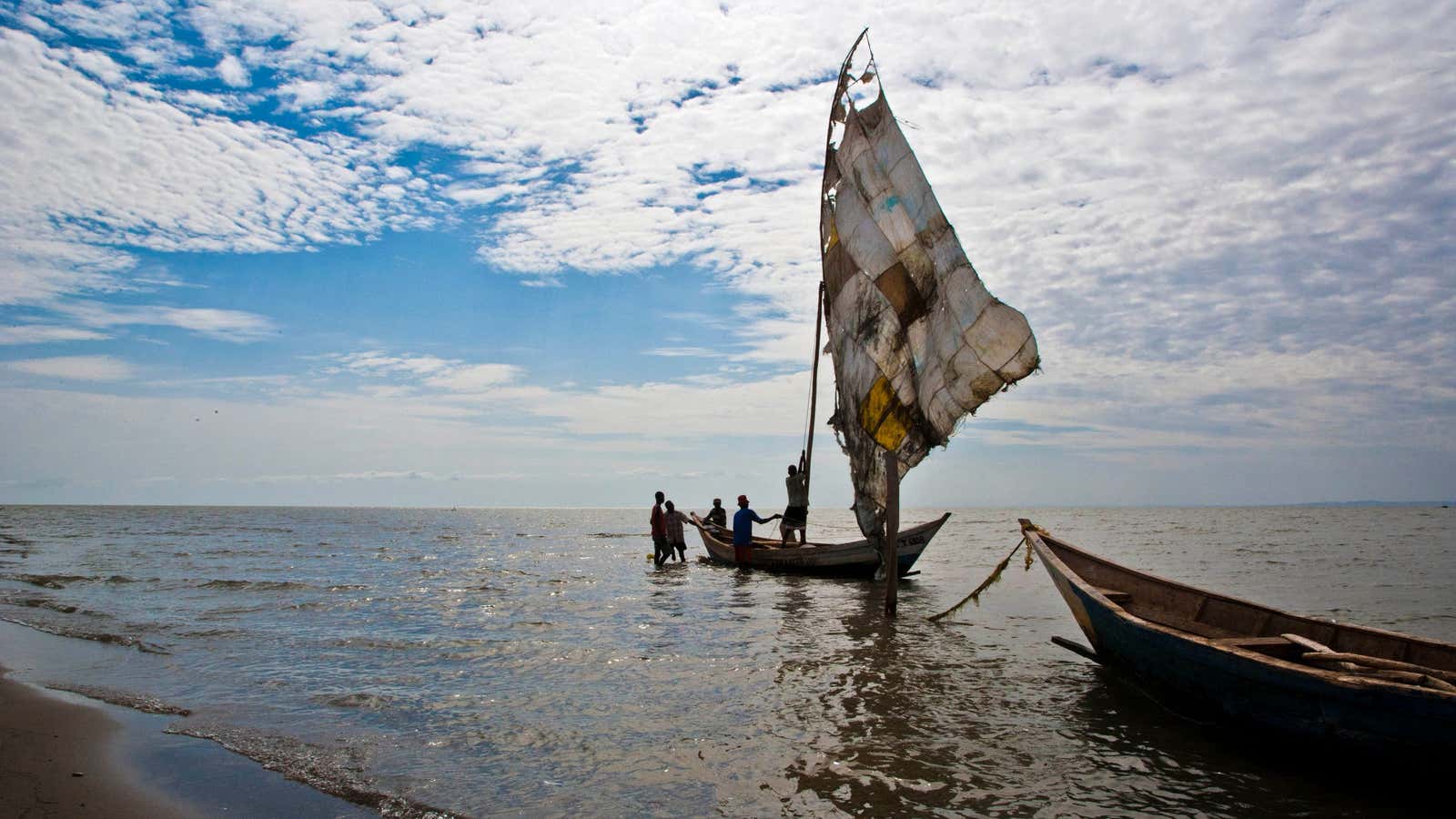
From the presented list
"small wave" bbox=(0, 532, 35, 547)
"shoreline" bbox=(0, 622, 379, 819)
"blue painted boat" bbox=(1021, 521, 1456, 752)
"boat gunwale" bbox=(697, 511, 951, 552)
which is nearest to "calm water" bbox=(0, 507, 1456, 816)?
"shoreline" bbox=(0, 622, 379, 819)

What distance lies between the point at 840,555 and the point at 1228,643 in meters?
12.3

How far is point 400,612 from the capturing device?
15789 millimetres

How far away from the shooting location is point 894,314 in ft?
41.7

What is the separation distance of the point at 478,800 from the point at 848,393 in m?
9.61

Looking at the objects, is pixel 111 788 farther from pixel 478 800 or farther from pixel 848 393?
pixel 848 393

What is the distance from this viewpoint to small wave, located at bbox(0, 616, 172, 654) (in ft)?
37.4

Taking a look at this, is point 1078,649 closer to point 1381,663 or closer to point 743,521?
point 1381,663

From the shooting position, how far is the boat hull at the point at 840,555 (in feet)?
60.3

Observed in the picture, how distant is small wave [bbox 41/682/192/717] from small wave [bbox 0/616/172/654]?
2.53 meters

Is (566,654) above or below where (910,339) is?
below

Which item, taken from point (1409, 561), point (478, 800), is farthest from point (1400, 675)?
point (1409, 561)

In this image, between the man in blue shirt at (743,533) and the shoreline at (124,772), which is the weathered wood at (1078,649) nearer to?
the shoreline at (124,772)

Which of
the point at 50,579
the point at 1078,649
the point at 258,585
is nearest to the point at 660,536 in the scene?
the point at 258,585

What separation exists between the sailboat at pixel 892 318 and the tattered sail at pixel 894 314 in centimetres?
2
